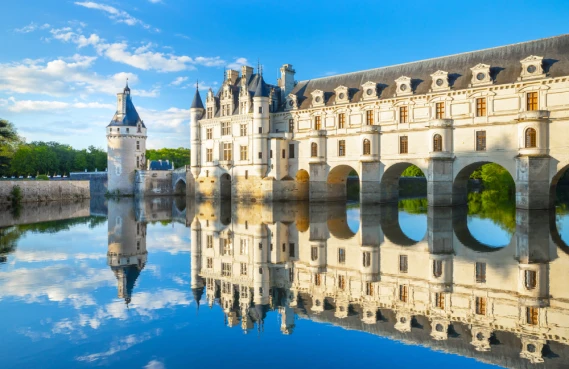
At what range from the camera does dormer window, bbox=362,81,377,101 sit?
3628 cm

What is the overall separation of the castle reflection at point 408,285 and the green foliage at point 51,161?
68.7 metres

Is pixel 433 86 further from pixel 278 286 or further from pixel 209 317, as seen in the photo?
pixel 209 317

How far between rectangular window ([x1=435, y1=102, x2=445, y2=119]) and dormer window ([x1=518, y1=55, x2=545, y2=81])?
5377 millimetres

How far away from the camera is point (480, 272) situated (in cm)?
1286

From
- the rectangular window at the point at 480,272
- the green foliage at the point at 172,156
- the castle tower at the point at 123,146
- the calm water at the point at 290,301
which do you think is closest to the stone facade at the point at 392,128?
the calm water at the point at 290,301

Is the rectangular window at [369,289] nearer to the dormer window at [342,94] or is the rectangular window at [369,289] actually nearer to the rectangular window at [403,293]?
the rectangular window at [403,293]

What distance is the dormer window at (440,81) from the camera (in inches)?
1262

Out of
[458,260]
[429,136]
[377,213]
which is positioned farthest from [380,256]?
[429,136]

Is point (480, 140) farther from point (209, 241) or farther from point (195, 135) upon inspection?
point (195, 135)

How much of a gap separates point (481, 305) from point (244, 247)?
1017 cm

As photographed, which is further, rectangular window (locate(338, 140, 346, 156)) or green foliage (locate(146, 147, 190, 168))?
green foliage (locate(146, 147, 190, 168))

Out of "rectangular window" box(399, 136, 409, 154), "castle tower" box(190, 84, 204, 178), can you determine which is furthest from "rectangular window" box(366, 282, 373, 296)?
"castle tower" box(190, 84, 204, 178)

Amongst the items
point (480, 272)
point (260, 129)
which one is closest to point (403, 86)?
point (260, 129)

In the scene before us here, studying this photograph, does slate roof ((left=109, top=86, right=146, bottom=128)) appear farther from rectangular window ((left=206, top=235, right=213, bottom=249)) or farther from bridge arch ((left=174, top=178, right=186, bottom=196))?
rectangular window ((left=206, top=235, right=213, bottom=249))
